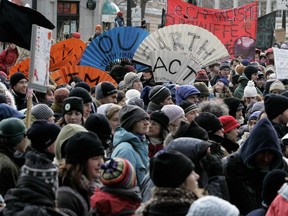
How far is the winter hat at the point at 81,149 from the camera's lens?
253 inches

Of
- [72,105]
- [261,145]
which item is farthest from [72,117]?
[261,145]

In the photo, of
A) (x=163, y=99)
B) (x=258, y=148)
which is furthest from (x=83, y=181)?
(x=163, y=99)

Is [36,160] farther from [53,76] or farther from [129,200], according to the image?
[53,76]

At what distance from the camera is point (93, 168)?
645cm

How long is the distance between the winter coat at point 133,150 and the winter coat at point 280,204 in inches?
75.2

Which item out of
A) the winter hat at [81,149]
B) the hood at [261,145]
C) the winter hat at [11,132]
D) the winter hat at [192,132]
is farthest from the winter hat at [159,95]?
the winter hat at [81,149]

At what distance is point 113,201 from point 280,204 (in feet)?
3.28

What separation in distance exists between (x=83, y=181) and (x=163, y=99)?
4.76 meters

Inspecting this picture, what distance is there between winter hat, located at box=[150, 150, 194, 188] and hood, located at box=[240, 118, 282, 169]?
68.2 inches

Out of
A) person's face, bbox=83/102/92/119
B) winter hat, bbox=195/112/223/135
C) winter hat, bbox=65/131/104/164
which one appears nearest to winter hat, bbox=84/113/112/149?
winter hat, bbox=195/112/223/135

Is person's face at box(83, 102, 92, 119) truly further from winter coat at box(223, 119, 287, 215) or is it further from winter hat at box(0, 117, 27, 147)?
winter coat at box(223, 119, 287, 215)

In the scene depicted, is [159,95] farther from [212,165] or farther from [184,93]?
[212,165]

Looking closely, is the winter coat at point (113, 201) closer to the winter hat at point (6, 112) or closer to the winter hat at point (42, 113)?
the winter hat at point (6, 112)

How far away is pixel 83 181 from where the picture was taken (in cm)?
643
